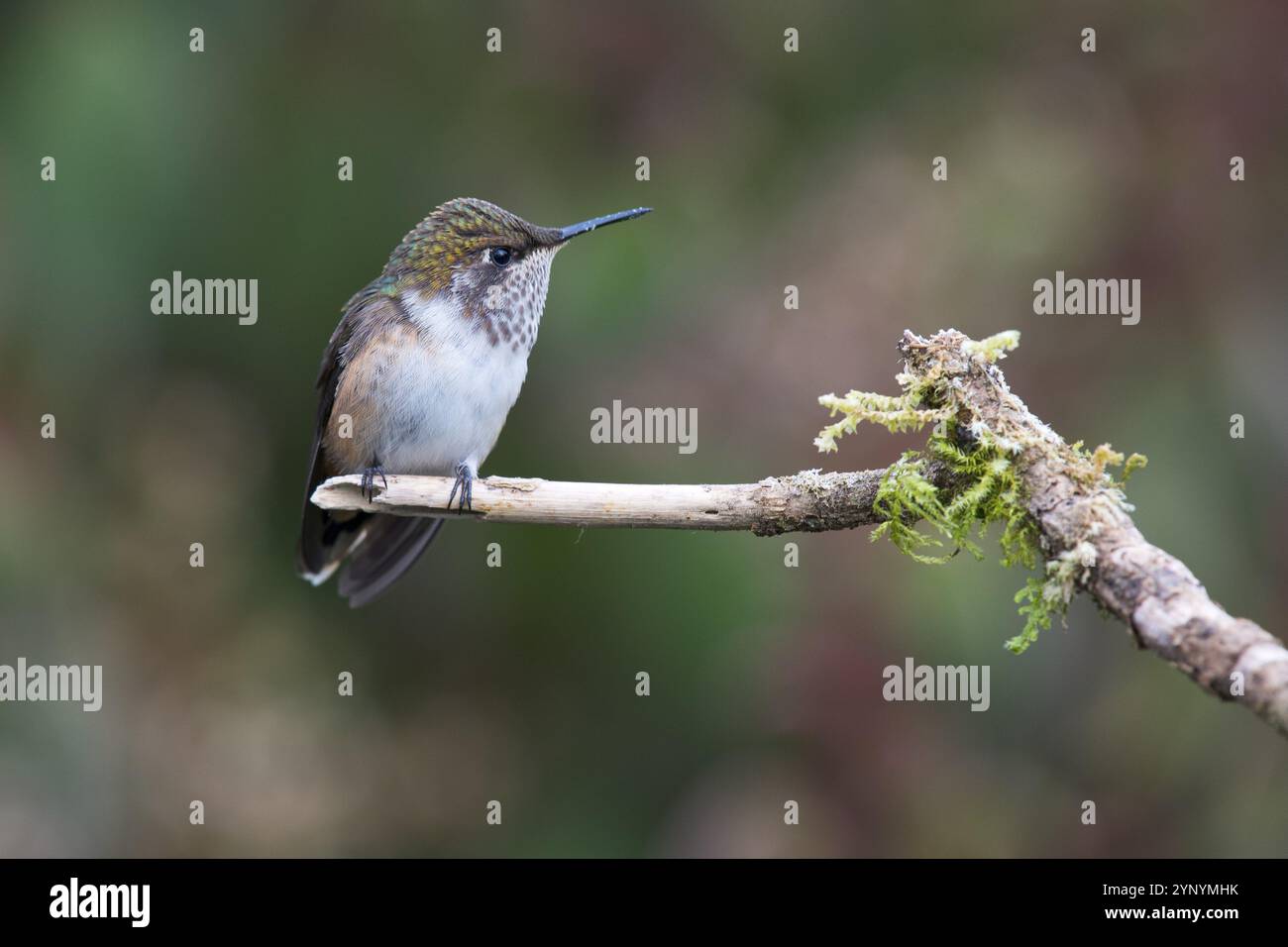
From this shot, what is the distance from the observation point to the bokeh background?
4922 mm

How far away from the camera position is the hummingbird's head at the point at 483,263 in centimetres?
462

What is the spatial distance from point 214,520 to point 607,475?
65.4 inches

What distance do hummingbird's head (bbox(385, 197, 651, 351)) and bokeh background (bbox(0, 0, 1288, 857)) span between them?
1.27 feet

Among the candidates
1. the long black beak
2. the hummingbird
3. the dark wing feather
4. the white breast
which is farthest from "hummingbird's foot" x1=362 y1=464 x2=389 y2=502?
the long black beak

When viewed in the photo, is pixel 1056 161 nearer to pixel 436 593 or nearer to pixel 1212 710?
pixel 1212 710

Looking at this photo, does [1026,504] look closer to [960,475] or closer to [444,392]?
[960,475]

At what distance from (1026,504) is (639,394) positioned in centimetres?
281

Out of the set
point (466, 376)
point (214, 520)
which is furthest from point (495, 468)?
point (214, 520)

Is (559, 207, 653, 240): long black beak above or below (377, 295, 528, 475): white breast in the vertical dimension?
above

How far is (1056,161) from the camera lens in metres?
5.54

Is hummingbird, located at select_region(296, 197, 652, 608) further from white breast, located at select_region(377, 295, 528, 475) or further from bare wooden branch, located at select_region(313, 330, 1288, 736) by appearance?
bare wooden branch, located at select_region(313, 330, 1288, 736)

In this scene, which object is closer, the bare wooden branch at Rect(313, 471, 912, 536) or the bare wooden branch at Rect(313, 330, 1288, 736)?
the bare wooden branch at Rect(313, 330, 1288, 736)

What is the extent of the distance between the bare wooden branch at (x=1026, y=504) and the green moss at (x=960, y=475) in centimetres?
2

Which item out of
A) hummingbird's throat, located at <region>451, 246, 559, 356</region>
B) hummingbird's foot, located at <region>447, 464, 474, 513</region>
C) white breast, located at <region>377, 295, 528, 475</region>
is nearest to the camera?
hummingbird's foot, located at <region>447, 464, 474, 513</region>
